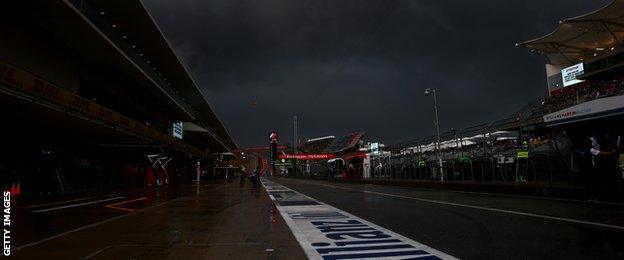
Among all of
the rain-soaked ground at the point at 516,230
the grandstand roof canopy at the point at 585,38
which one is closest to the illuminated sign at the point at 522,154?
the rain-soaked ground at the point at 516,230

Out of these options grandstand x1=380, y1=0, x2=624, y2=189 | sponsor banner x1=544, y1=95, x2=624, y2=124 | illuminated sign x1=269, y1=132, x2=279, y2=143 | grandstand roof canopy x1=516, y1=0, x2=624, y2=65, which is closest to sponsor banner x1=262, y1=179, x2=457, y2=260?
grandstand x1=380, y1=0, x2=624, y2=189

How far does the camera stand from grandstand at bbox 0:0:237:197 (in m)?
17.6

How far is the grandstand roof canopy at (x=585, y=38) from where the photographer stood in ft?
144

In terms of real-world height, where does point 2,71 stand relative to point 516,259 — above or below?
above

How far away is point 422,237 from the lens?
675 cm

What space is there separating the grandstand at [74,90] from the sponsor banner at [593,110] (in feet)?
58.5

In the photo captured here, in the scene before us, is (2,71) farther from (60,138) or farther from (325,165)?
(325,165)

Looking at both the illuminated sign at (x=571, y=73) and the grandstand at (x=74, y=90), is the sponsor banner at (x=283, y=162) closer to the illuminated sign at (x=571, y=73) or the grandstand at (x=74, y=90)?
the illuminated sign at (x=571, y=73)

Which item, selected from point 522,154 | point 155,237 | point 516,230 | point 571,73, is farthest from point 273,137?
point 516,230

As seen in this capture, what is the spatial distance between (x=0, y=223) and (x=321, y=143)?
160325 millimetres

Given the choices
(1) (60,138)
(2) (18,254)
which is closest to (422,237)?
(2) (18,254)

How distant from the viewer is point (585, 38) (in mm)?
51750

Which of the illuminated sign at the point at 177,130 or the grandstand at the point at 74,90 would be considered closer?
the grandstand at the point at 74,90

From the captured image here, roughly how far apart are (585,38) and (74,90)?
54.7 metres
